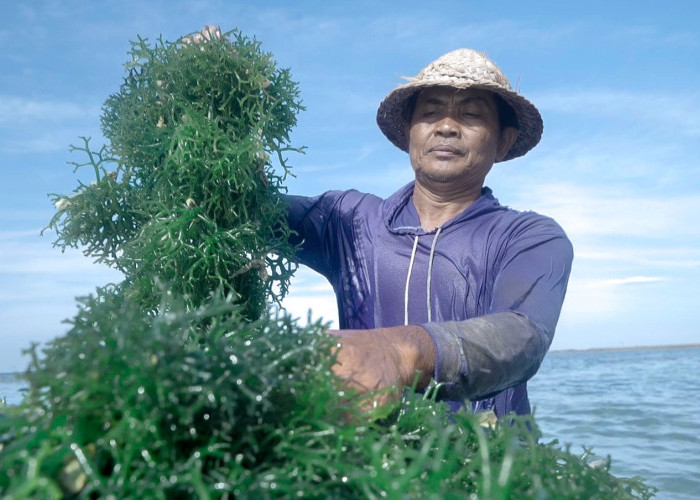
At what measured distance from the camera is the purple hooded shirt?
87.4 inches

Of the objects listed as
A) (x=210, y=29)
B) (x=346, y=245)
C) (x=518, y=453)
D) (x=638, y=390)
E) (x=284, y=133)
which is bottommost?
(x=638, y=390)

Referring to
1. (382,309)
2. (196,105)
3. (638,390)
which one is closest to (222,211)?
(196,105)

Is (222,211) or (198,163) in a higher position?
(198,163)

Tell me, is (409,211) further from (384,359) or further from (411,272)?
(384,359)

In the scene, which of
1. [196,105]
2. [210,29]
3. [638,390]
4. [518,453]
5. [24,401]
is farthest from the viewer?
[638,390]

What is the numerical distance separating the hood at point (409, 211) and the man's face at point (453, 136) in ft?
0.37

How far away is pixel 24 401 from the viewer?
0.82m

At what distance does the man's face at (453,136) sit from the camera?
2.87m

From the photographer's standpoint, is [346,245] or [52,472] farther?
[346,245]

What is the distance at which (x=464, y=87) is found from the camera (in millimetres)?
2773

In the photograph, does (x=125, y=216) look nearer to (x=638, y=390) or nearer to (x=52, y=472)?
(x=52, y=472)

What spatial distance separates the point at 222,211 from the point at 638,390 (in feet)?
59.5

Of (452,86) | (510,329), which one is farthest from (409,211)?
(510,329)

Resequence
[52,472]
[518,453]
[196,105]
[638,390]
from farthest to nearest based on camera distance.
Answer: [638,390], [196,105], [518,453], [52,472]
